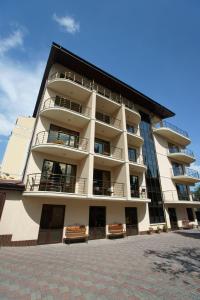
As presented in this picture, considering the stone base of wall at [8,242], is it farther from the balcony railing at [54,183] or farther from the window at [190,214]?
the window at [190,214]

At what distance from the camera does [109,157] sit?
42.4 ft

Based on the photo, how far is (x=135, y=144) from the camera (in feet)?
56.9

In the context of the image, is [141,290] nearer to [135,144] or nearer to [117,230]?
[117,230]

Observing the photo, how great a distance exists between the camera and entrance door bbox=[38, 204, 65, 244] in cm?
988

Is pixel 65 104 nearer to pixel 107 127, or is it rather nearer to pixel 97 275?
pixel 107 127

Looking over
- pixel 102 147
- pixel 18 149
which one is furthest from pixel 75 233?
pixel 18 149

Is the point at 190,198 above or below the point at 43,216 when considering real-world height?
above

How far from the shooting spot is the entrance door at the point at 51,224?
389 inches

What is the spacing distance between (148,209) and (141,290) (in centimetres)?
1172

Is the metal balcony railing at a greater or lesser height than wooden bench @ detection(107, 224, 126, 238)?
greater

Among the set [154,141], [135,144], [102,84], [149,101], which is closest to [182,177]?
[154,141]

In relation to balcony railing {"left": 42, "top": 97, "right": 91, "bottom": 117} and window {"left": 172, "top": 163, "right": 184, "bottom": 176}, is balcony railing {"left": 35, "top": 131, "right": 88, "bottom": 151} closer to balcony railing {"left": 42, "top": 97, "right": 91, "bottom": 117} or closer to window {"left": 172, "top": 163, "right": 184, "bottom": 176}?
balcony railing {"left": 42, "top": 97, "right": 91, "bottom": 117}

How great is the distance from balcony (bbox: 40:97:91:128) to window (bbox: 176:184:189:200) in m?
15.2

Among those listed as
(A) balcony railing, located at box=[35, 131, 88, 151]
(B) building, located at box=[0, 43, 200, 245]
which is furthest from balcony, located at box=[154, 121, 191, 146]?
(A) balcony railing, located at box=[35, 131, 88, 151]
